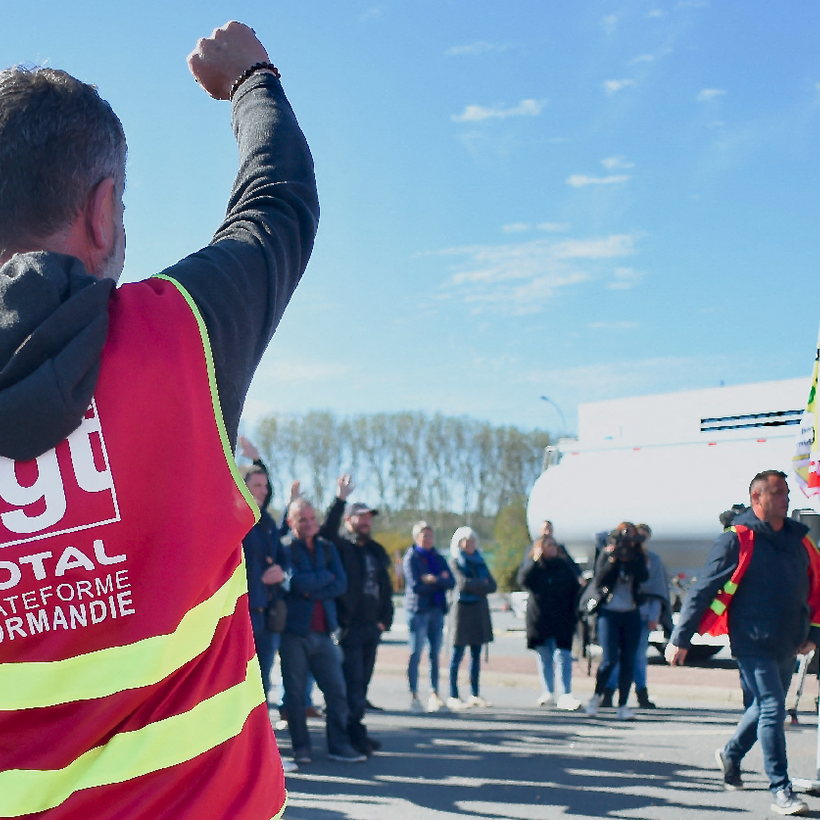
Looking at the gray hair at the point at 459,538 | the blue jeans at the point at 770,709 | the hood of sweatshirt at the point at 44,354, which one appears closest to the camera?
the hood of sweatshirt at the point at 44,354

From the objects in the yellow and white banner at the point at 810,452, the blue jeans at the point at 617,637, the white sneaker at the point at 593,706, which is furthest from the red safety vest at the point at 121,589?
the white sneaker at the point at 593,706

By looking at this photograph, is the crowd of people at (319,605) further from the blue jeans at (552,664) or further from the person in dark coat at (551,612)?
the blue jeans at (552,664)

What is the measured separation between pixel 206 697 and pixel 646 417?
14.7 m

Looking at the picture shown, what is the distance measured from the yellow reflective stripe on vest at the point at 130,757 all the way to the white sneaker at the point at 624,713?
31.7ft

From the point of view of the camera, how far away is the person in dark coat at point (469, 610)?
11297mm

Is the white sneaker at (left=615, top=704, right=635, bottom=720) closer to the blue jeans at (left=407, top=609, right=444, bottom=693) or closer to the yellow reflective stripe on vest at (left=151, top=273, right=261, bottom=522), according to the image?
the blue jeans at (left=407, top=609, right=444, bottom=693)

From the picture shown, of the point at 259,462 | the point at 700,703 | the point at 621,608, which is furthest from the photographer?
the point at 700,703

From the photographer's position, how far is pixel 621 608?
414 inches

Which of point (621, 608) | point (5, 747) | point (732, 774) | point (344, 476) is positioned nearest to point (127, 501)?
point (5, 747)

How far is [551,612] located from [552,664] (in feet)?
2.92

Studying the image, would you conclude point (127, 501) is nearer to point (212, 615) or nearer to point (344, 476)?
point (212, 615)

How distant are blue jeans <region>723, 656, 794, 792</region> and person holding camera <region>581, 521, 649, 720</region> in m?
3.84

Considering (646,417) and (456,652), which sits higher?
(646,417)

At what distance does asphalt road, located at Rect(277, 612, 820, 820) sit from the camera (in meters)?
6.58
